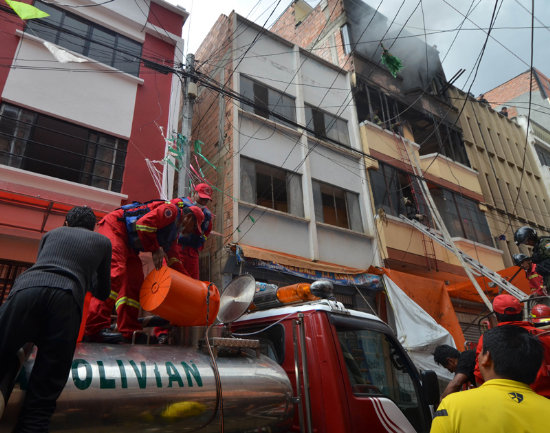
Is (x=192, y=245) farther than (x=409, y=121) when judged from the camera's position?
No

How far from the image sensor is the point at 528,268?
21.2ft

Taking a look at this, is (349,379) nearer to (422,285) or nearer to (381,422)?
(381,422)

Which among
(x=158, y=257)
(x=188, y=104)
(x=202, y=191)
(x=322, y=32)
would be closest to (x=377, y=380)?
(x=158, y=257)

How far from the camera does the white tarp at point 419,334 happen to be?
26.1ft

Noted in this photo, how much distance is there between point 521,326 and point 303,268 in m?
5.73

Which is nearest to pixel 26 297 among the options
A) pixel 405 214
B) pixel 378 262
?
pixel 378 262

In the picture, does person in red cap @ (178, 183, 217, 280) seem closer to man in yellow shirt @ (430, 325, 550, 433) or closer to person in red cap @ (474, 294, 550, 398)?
person in red cap @ (474, 294, 550, 398)

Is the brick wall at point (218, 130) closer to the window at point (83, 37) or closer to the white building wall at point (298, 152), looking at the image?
the white building wall at point (298, 152)

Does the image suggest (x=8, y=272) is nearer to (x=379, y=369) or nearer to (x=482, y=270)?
(x=379, y=369)

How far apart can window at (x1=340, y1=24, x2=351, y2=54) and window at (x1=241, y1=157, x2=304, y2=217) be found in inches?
256

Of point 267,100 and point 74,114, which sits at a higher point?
point 267,100

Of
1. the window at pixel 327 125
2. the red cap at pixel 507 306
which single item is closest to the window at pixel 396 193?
the window at pixel 327 125

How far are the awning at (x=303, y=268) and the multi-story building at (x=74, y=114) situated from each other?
2531 mm

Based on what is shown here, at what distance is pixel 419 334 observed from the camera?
26.7 ft
